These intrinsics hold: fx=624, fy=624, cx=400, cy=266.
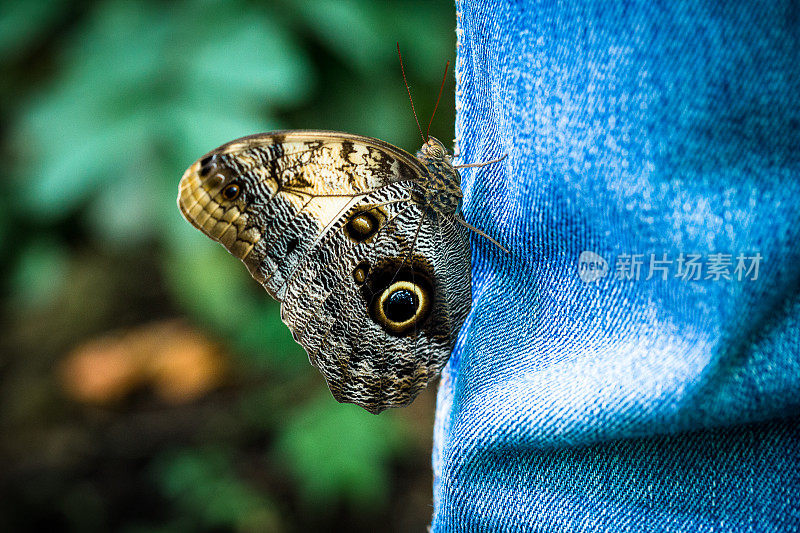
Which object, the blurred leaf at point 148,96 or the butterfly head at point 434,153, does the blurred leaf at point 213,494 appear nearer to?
the blurred leaf at point 148,96

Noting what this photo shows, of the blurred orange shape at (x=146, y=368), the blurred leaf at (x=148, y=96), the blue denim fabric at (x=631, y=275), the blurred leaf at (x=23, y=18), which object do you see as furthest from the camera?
the blurred orange shape at (x=146, y=368)

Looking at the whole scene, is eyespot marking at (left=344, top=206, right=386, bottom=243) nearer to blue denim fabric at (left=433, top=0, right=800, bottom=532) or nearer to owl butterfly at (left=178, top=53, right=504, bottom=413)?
owl butterfly at (left=178, top=53, right=504, bottom=413)

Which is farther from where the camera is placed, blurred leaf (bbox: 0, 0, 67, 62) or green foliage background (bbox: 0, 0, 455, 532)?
blurred leaf (bbox: 0, 0, 67, 62)

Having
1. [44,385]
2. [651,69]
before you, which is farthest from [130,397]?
[651,69]

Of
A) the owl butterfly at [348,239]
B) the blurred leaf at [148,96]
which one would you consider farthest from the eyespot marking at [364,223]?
the blurred leaf at [148,96]

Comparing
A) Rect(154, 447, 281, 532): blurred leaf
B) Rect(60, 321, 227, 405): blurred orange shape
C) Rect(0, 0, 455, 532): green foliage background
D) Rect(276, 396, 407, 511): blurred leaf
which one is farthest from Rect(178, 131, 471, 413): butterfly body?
Rect(60, 321, 227, 405): blurred orange shape

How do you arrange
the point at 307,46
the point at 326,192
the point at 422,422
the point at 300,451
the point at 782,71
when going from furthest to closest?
the point at 422,422, the point at 300,451, the point at 307,46, the point at 326,192, the point at 782,71

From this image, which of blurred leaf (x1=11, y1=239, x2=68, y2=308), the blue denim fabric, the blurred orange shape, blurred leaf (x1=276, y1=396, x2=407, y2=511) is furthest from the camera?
the blurred orange shape

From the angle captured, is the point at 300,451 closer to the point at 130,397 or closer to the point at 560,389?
the point at 130,397
